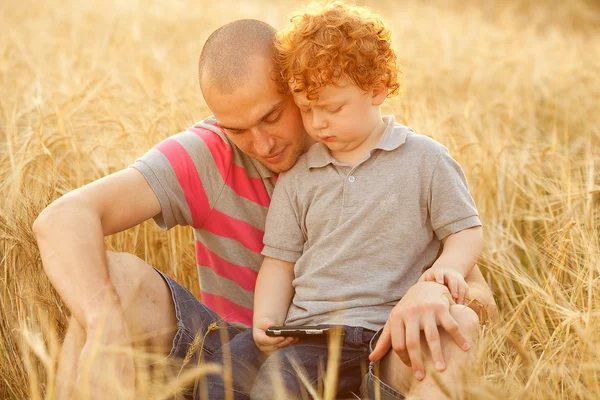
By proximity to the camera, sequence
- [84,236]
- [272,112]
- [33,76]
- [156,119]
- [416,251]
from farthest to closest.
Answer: [33,76] < [156,119] < [272,112] < [416,251] < [84,236]

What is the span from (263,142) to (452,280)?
27.1 inches

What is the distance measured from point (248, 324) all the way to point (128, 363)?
0.68m

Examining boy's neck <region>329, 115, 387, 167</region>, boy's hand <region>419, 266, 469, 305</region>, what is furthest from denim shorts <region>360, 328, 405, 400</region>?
boy's neck <region>329, 115, 387, 167</region>

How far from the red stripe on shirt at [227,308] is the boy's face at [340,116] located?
2.09ft

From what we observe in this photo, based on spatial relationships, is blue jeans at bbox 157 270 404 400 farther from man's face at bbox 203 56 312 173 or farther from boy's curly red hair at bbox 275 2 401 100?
boy's curly red hair at bbox 275 2 401 100

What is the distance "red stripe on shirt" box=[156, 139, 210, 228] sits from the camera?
204 centimetres

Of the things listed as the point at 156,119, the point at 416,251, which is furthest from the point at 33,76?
the point at 416,251

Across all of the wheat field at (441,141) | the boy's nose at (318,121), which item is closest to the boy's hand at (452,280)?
the wheat field at (441,141)

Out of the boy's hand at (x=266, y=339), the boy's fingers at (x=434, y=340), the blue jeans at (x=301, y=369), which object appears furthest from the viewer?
the boy's hand at (x=266, y=339)

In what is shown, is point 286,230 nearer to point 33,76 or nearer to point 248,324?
point 248,324

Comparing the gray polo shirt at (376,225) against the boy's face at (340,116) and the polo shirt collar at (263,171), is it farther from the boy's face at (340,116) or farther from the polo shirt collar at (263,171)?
the polo shirt collar at (263,171)

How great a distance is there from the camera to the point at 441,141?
3010 millimetres

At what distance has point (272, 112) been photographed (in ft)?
6.61

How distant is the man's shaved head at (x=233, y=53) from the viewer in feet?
6.52
